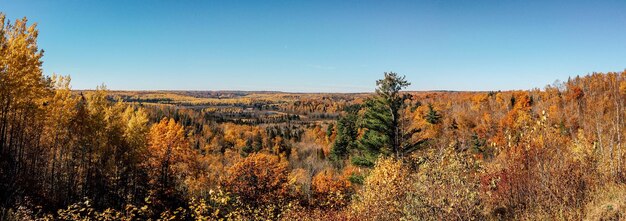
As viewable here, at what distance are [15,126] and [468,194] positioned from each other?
30737 mm

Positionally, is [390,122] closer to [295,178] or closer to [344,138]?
[295,178]

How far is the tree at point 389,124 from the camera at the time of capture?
28188mm

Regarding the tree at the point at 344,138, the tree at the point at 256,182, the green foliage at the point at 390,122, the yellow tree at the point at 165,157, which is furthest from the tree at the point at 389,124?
the tree at the point at 344,138

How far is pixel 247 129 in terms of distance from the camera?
149m

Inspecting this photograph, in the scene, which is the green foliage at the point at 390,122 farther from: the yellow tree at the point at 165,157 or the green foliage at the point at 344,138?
the green foliage at the point at 344,138

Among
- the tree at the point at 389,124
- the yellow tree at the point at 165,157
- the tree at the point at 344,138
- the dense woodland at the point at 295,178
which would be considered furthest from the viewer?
the tree at the point at 344,138

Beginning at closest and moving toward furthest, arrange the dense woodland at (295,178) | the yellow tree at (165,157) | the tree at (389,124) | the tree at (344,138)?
the dense woodland at (295,178)
the tree at (389,124)
the yellow tree at (165,157)
the tree at (344,138)

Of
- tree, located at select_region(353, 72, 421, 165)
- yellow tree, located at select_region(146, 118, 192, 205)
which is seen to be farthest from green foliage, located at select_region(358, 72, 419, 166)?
yellow tree, located at select_region(146, 118, 192, 205)

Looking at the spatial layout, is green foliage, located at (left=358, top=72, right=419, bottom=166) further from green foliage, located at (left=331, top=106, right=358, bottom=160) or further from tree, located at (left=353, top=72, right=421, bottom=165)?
green foliage, located at (left=331, top=106, right=358, bottom=160)

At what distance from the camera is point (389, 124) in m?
28.4

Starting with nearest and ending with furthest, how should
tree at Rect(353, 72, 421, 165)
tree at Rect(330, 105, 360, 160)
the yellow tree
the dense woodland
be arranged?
the dense woodland
tree at Rect(353, 72, 421, 165)
the yellow tree
tree at Rect(330, 105, 360, 160)

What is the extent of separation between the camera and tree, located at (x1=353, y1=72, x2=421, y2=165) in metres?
28.2

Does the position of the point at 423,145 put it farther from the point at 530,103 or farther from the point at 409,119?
the point at 530,103

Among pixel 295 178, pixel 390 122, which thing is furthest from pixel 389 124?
pixel 295 178
